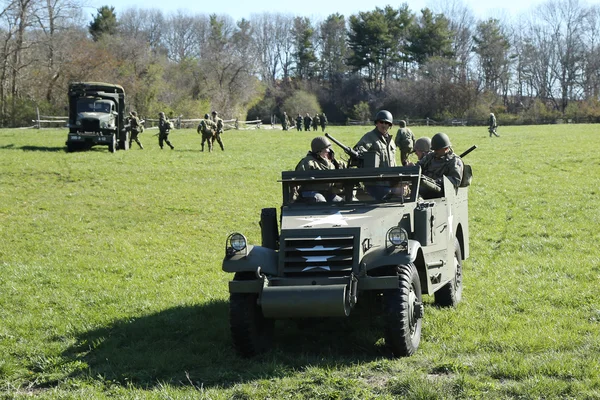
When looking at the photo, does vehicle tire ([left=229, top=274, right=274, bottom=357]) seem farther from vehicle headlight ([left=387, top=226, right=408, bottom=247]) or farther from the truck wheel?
vehicle headlight ([left=387, top=226, right=408, bottom=247])

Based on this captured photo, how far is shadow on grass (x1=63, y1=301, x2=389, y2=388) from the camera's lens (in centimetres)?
779

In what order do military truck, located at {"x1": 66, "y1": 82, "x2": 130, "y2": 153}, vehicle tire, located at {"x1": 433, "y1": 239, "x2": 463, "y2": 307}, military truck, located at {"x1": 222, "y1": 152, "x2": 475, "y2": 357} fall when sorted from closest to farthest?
1. military truck, located at {"x1": 222, "y1": 152, "x2": 475, "y2": 357}
2. vehicle tire, located at {"x1": 433, "y1": 239, "x2": 463, "y2": 307}
3. military truck, located at {"x1": 66, "y1": 82, "x2": 130, "y2": 153}

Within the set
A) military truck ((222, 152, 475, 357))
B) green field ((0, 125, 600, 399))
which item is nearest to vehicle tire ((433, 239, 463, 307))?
green field ((0, 125, 600, 399))

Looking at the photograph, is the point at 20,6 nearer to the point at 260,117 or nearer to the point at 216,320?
the point at 260,117

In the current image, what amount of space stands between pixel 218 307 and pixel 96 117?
77.3 ft

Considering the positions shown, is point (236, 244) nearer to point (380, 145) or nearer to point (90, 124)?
point (380, 145)

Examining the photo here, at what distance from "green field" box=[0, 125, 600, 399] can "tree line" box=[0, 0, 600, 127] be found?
144 feet

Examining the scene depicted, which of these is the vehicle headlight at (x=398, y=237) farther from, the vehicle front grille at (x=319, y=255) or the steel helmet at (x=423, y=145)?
the steel helmet at (x=423, y=145)

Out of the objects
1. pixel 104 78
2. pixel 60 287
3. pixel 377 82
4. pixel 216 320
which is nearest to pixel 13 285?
pixel 60 287

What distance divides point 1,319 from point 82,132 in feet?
75.6

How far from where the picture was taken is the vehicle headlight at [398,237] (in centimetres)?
812

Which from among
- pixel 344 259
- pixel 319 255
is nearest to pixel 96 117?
pixel 319 255

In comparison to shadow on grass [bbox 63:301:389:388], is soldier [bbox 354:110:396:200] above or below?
above

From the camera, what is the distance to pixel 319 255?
8188 mm
